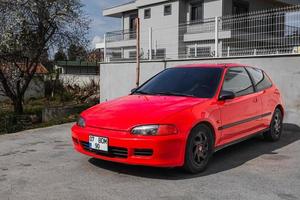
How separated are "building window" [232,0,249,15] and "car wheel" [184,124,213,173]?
1934 centimetres

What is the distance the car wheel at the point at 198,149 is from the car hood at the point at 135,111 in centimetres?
38

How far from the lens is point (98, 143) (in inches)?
200

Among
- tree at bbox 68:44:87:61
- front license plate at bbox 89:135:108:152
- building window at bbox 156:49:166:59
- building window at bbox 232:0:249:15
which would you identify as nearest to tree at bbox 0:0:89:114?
tree at bbox 68:44:87:61

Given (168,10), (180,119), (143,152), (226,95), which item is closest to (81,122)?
(143,152)

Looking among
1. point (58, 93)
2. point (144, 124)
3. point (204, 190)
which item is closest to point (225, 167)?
point (204, 190)

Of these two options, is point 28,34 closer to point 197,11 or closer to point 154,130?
point 154,130

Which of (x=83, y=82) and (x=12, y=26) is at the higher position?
(x=12, y=26)

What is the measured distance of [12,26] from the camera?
13.5 meters

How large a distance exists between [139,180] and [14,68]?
10771 millimetres

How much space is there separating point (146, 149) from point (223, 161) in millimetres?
1678

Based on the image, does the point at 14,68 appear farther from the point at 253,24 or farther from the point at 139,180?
the point at 139,180

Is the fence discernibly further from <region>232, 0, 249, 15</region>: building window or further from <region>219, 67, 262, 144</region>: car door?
<region>232, 0, 249, 15</region>: building window

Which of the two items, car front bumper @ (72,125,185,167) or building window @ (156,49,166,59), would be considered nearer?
car front bumper @ (72,125,185,167)

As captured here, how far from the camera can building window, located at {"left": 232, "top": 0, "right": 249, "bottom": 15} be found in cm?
2359
